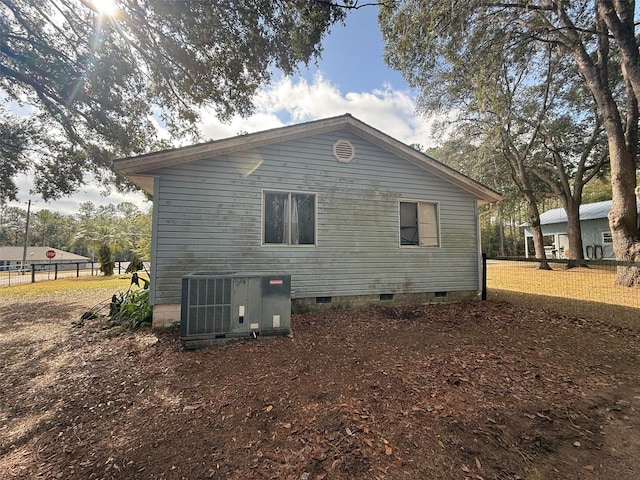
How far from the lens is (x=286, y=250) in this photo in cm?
604

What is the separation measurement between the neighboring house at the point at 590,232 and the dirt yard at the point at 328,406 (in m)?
19.4

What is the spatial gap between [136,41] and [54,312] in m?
7.18

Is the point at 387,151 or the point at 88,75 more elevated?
the point at 88,75

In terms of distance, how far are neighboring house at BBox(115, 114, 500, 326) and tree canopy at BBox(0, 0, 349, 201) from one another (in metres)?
2.71

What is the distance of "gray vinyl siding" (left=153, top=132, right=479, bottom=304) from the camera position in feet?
17.6

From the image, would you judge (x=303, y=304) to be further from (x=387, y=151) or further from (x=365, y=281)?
(x=387, y=151)

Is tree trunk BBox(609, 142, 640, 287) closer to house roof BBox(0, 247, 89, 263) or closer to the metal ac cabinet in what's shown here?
the metal ac cabinet

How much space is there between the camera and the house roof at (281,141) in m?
5.08

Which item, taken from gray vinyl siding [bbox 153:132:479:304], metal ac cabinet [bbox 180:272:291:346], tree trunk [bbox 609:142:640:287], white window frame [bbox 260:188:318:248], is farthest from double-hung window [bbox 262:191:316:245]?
tree trunk [bbox 609:142:640:287]

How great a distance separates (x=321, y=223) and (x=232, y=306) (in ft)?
9.25

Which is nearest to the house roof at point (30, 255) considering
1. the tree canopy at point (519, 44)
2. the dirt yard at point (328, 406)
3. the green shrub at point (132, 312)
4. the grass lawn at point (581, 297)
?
the green shrub at point (132, 312)

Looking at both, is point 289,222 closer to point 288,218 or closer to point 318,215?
point 288,218

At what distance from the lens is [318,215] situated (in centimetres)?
630

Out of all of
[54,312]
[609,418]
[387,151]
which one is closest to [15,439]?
[609,418]
